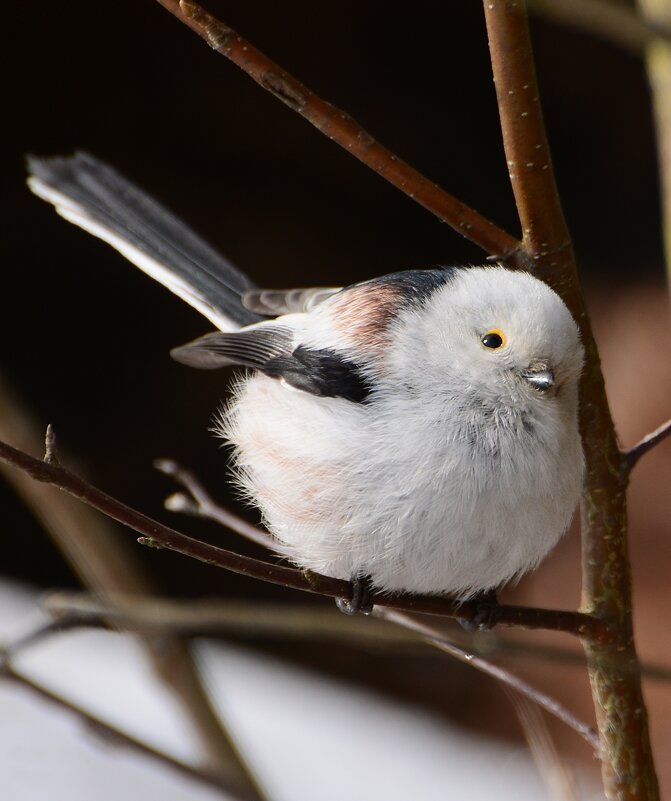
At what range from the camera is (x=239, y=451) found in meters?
2.12

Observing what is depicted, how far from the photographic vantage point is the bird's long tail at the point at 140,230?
2.34 m

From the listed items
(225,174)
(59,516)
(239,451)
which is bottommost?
(59,516)

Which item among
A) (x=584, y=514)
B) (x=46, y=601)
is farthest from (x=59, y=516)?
(x=584, y=514)

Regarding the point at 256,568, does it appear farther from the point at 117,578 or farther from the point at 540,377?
the point at 117,578

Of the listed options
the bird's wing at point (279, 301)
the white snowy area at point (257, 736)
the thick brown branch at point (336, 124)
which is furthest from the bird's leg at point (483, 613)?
the white snowy area at point (257, 736)

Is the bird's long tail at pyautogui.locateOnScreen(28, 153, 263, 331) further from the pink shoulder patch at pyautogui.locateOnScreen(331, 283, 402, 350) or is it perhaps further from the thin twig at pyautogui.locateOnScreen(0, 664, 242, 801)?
the thin twig at pyautogui.locateOnScreen(0, 664, 242, 801)

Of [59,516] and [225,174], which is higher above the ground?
[225,174]

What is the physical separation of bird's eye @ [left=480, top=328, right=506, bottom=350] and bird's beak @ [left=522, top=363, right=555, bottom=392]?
8cm

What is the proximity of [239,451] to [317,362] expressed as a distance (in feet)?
0.99

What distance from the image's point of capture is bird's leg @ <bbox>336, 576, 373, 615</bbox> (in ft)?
5.74

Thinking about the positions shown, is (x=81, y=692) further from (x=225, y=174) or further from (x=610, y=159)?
(x=610, y=159)

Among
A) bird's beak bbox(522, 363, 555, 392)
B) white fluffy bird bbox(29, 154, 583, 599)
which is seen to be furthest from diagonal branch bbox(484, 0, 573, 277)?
bird's beak bbox(522, 363, 555, 392)

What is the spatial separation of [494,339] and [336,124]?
1.78ft

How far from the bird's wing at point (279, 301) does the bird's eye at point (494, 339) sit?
0.68m
